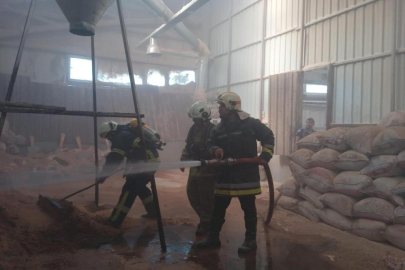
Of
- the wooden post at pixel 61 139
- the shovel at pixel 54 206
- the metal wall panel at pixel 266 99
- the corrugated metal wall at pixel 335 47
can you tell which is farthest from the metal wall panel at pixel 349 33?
the wooden post at pixel 61 139

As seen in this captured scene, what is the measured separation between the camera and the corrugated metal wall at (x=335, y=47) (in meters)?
6.39

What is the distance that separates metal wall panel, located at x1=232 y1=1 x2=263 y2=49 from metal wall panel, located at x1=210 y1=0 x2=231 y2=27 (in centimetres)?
77

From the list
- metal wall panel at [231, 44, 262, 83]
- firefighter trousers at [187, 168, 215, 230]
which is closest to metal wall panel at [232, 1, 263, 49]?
metal wall panel at [231, 44, 262, 83]

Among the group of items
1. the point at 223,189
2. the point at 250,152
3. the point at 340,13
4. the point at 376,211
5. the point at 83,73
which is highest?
the point at 340,13

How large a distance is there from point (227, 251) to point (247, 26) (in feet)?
31.0

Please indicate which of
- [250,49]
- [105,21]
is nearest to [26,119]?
[105,21]

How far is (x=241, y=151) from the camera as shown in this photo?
143 inches

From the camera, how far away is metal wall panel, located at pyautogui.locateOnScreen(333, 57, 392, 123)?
6.41 meters

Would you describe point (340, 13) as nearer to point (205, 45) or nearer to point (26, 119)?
point (205, 45)

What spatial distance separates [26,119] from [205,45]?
730cm

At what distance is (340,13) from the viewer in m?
7.47

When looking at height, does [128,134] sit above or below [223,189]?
above

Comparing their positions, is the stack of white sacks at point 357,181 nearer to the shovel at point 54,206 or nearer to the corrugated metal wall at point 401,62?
the corrugated metal wall at point 401,62

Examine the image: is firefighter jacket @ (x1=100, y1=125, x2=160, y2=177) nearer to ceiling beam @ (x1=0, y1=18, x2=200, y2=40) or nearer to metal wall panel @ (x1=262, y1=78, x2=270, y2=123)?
metal wall panel @ (x1=262, y1=78, x2=270, y2=123)
